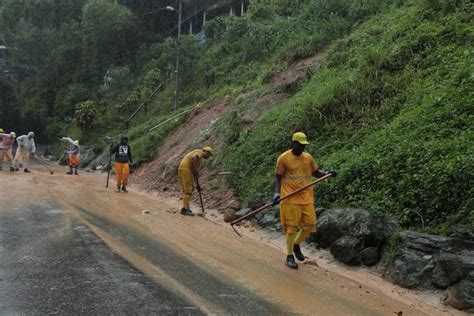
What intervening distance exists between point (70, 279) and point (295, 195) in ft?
10.9

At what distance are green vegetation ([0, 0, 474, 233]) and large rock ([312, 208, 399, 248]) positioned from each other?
0.96 feet

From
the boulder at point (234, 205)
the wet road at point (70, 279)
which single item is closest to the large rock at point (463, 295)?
the wet road at point (70, 279)

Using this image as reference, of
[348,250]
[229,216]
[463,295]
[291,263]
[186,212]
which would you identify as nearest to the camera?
[463,295]

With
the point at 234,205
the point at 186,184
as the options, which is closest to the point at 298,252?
the point at 234,205

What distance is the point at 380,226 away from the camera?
7.88 metres

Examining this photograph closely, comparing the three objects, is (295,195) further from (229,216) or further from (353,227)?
(229,216)

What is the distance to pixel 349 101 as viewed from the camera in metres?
12.3

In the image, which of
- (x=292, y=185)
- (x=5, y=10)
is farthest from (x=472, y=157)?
(x=5, y=10)

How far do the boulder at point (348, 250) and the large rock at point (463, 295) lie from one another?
5.80 ft

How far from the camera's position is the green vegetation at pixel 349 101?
27.1ft

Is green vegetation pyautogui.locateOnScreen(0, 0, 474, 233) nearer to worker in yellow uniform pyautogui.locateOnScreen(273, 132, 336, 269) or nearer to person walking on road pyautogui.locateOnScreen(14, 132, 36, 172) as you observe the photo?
worker in yellow uniform pyautogui.locateOnScreen(273, 132, 336, 269)

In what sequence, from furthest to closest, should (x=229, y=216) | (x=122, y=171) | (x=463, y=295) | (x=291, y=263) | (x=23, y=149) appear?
(x=23, y=149)
(x=122, y=171)
(x=229, y=216)
(x=291, y=263)
(x=463, y=295)

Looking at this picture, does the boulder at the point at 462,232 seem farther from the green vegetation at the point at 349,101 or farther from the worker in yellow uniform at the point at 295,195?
the worker in yellow uniform at the point at 295,195

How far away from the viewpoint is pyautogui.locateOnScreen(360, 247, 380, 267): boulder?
771 cm
